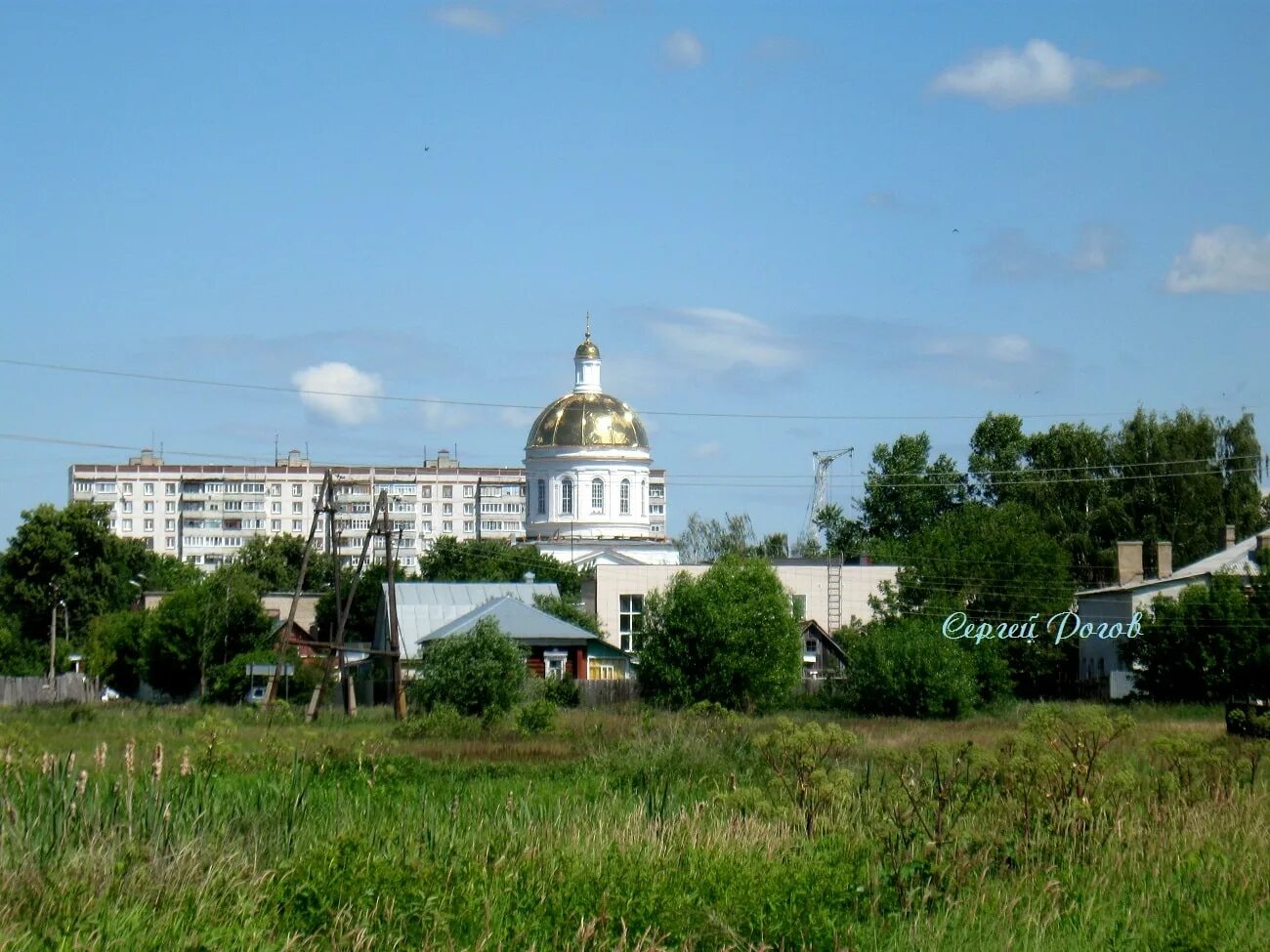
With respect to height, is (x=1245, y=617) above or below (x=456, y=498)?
below

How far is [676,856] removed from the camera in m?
10.5

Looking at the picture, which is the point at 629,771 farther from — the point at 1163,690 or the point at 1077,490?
the point at 1077,490

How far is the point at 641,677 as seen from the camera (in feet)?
148

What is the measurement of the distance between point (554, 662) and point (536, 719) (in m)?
17.9

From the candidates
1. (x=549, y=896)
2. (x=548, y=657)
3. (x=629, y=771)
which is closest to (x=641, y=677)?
(x=548, y=657)

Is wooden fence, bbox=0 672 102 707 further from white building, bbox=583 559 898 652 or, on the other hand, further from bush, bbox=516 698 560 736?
bush, bbox=516 698 560 736

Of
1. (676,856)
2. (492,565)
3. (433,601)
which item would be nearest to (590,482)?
(492,565)

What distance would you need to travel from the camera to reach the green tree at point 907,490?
8612 cm

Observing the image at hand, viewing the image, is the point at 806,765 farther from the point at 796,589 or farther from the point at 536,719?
the point at 796,589

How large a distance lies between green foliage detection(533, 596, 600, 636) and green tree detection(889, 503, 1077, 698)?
10.3m

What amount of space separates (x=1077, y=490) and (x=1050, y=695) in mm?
22146

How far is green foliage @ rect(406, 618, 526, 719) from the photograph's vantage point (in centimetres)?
3453

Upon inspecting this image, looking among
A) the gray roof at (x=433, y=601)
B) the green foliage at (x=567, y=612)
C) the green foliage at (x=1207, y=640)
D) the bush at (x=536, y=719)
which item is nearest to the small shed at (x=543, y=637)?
the gray roof at (x=433, y=601)

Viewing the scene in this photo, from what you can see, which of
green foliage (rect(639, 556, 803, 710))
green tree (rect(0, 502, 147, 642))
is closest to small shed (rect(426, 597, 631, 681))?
green foliage (rect(639, 556, 803, 710))
